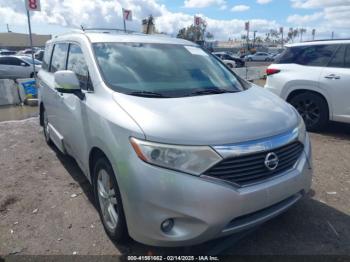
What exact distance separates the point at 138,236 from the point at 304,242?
1534 millimetres

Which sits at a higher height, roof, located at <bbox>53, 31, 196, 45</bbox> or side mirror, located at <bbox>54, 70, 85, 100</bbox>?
roof, located at <bbox>53, 31, 196, 45</bbox>

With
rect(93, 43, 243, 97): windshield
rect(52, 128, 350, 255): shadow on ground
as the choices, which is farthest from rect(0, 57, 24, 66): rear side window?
rect(52, 128, 350, 255): shadow on ground

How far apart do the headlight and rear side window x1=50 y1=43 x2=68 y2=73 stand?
8.58ft

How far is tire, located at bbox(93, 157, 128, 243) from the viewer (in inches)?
106

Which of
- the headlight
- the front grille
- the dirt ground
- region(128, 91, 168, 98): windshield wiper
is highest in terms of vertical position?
region(128, 91, 168, 98): windshield wiper

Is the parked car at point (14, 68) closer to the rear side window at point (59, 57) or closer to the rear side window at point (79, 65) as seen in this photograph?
the rear side window at point (59, 57)

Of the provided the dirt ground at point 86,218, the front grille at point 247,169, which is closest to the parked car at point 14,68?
the dirt ground at point 86,218

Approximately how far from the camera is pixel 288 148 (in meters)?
2.75

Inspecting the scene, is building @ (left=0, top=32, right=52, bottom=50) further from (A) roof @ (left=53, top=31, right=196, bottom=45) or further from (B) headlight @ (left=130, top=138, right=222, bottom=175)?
(B) headlight @ (left=130, top=138, right=222, bottom=175)

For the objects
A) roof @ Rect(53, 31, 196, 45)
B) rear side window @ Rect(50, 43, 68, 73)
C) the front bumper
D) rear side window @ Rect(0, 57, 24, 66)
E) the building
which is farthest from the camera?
the building

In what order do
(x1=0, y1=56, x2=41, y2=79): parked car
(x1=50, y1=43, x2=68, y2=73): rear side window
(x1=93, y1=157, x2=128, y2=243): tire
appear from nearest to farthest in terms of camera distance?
(x1=93, y1=157, x2=128, y2=243): tire < (x1=50, y1=43, x2=68, y2=73): rear side window < (x1=0, y1=56, x2=41, y2=79): parked car

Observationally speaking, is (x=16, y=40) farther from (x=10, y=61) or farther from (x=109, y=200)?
(x=109, y=200)

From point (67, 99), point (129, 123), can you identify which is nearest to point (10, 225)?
point (67, 99)

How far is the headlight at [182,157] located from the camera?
2330mm
